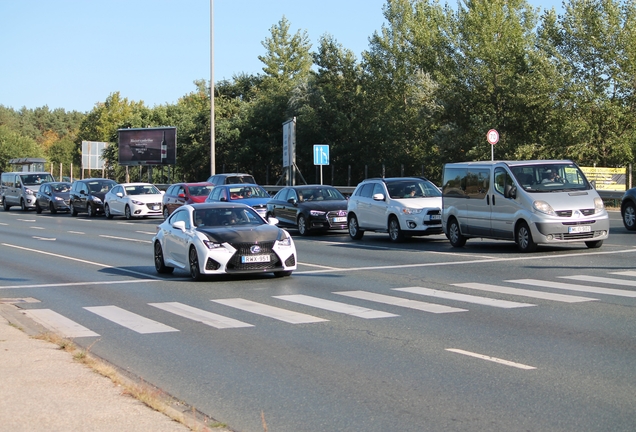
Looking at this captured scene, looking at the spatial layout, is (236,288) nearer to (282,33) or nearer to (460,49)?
(460,49)

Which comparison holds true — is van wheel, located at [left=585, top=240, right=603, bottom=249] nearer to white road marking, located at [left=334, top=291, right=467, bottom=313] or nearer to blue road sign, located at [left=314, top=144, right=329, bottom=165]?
white road marking, located at [left=334, top=291, right=467, bottom=313]

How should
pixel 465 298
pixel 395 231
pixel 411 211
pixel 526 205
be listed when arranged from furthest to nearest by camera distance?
pixel 395 231
pixel 411 211
pixel 526 205
pixel 465 298

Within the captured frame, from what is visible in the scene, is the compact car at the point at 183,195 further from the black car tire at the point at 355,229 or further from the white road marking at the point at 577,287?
the white road marking at the point at 577,287

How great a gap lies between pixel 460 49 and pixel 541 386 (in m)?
52.1

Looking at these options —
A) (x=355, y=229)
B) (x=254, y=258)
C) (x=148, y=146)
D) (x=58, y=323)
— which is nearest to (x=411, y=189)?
(x=355, y=229)

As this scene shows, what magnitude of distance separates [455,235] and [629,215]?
19.6 ft

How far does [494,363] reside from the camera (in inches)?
335

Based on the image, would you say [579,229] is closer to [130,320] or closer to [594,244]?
[594,244]

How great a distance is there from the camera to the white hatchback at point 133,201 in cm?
4266

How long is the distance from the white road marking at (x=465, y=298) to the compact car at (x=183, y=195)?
24802 millimetres

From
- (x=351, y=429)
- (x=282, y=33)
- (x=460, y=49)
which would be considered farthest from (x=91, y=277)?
(x=282, y=33)

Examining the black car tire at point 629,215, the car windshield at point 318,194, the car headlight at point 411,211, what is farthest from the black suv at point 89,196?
the black car tire at point 629,215

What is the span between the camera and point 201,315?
39.6 feet

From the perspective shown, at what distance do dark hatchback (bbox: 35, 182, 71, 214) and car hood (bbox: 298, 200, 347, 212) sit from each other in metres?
26.0
